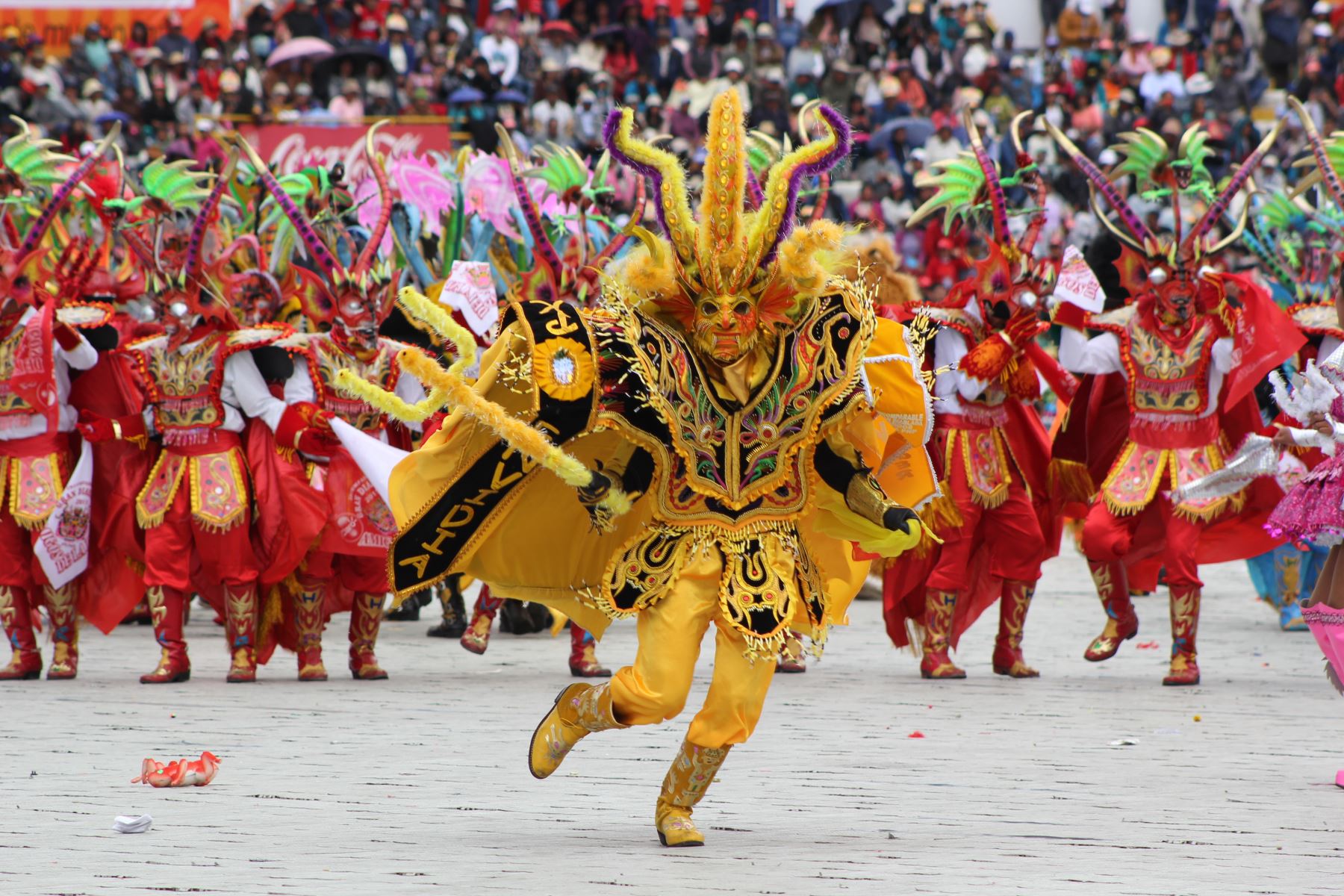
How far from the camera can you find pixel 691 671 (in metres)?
5.50

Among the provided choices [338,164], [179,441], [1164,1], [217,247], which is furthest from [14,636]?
[1164,1]

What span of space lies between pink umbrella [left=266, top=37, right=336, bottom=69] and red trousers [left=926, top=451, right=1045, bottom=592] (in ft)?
44.8

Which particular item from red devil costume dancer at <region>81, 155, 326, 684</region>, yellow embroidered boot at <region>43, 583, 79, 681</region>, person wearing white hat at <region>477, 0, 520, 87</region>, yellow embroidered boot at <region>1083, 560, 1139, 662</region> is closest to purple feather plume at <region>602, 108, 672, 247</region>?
red devil costume dancer at <region>81, 155, 326, 684</region>

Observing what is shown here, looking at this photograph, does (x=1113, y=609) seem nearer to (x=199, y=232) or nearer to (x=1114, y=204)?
(x=1114, y=204)

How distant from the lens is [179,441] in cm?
883

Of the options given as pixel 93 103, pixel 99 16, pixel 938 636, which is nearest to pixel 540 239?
pixel 938 636

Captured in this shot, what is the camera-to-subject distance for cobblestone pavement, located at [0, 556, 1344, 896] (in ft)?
17.2

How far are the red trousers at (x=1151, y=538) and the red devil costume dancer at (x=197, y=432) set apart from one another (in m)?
3.65

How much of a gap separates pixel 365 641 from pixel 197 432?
4.24ft

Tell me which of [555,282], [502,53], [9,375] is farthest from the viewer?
[502,53]

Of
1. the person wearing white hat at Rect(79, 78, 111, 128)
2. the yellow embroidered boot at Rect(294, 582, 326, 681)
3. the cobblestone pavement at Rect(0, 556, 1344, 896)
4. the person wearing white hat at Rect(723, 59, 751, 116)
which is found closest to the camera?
the cobblestone pavement at Rect(0, 556, 1344, 896)

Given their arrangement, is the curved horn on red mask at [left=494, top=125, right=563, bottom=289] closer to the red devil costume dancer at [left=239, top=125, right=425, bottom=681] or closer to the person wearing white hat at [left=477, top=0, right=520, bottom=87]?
the red devil costume dancer at [left=239, top=125, right=425, bottom=681]

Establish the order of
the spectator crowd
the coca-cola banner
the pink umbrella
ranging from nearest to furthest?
the coca-cola banner, the spectator crowd, the pink umbrella

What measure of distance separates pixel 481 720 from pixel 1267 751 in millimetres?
3147
